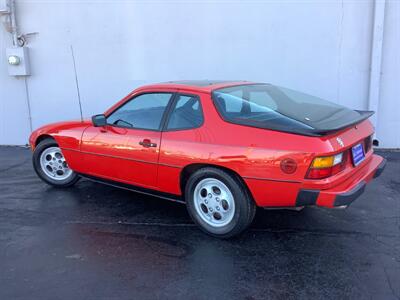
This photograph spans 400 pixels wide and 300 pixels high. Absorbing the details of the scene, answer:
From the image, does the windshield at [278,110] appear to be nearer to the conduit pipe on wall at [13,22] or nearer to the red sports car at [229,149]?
the red sports car at [229,149]

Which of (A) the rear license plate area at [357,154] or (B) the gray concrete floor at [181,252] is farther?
(A) the rear license plate area at [357,154]

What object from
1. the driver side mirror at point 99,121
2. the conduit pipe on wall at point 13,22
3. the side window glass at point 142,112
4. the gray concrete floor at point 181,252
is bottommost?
the gray concrete floor at point 181,252

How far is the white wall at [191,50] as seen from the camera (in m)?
7.05

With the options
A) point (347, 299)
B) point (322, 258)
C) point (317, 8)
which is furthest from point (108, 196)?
point (317, 8)

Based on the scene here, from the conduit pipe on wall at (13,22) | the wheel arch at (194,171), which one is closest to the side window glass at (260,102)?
the wheel arch at (194,171)

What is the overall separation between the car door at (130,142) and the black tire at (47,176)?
0.72 meters

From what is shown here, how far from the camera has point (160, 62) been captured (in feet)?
25.3

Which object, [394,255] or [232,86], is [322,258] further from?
[232,86]

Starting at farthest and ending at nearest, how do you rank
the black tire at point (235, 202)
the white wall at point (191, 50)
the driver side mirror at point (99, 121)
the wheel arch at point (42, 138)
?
the white wall at point (191, 50)
the wheel arch at point (42, 138)
the driver side mirror at point (99, 121)
the black tire at point (235, 202)

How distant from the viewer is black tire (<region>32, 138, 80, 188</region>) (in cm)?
541

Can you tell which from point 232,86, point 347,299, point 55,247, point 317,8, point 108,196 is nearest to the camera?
point 347,299

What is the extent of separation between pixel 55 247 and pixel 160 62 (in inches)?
186

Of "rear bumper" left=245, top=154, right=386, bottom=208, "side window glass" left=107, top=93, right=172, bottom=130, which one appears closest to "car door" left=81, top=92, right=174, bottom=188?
"side window glass" left=107, top=93, right=172, bottom=130

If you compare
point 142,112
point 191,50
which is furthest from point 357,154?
point 191,50
